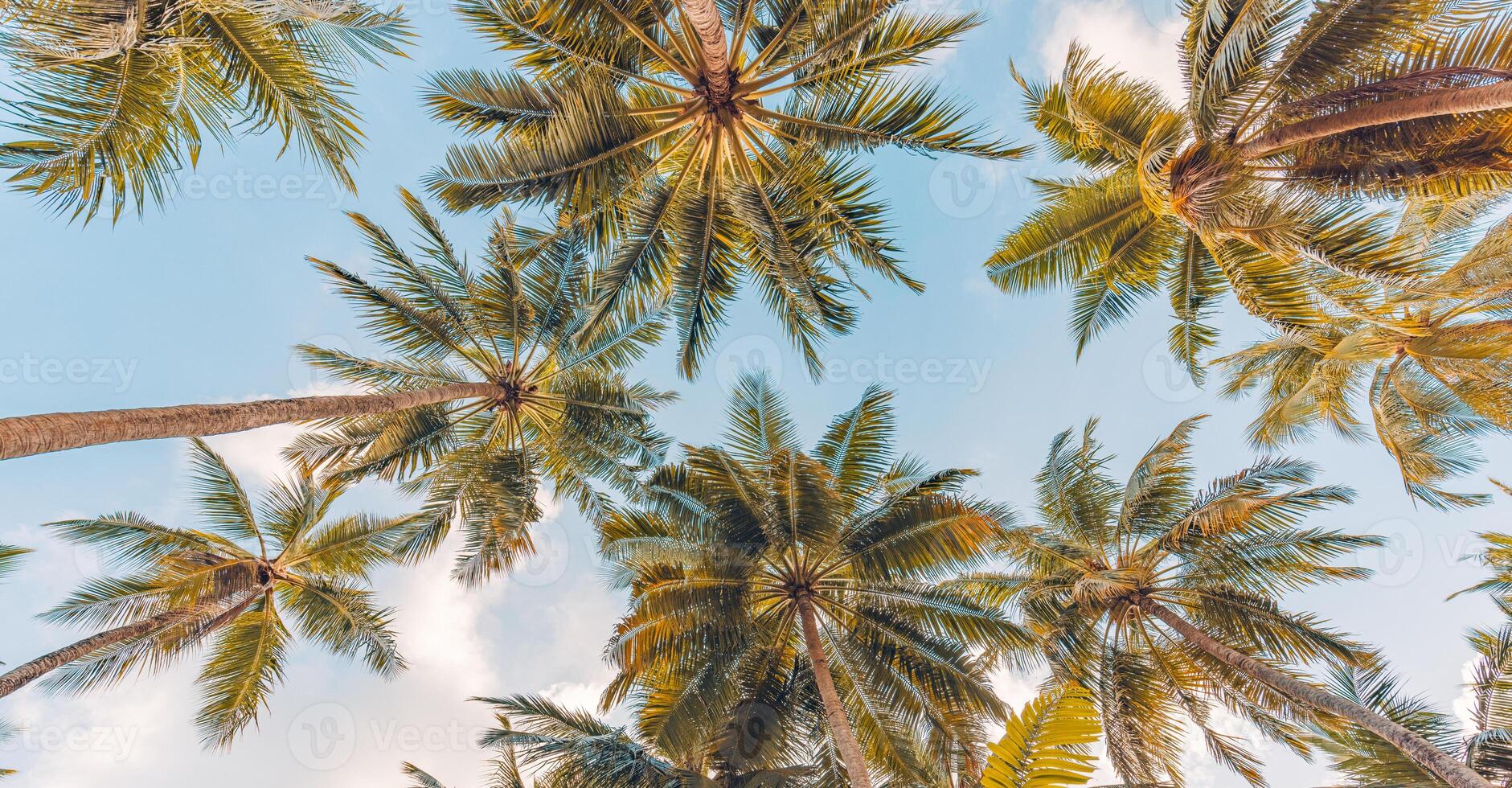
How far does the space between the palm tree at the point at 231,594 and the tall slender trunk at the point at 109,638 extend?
0.02 m

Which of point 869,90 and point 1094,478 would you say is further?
point 1094,478

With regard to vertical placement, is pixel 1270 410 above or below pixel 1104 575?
above

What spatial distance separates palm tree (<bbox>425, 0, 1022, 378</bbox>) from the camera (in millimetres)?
8516

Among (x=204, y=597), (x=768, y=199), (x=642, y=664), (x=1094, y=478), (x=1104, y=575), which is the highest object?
(x=768, y=199)

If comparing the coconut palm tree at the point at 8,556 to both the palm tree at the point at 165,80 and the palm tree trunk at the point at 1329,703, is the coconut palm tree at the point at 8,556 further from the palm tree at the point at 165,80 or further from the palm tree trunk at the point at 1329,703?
the palm tree trunk at the point at 1329,703

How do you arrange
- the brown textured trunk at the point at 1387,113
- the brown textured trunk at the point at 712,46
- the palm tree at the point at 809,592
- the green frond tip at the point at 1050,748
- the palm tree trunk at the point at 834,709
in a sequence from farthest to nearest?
the palm tree at the point at 809,592, the palm tree trunk at the point at 834,709, the brown textured trunk at the point at 712,46, the brown textured trunk at the point at 1387,113, the green frond tip at the point at 1050,748

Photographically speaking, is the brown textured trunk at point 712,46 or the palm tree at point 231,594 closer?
the brown textured trunk at point 712,46

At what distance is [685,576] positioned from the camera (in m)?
9.16

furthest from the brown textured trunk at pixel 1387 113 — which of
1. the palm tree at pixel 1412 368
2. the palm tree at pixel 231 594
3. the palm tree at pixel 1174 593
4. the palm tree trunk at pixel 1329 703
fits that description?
the palm tree at pixel 231 594

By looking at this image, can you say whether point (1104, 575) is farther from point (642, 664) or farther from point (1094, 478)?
point (642, 664)

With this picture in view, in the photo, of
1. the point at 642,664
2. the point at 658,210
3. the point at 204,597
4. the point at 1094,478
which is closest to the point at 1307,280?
the point at 1094,478

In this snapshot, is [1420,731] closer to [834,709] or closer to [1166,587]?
[1166,587]

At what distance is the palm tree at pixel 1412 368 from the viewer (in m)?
8.93

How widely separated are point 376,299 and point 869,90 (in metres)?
7.86
